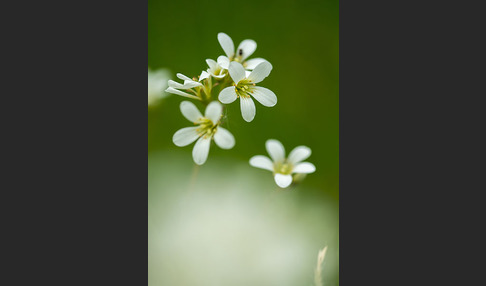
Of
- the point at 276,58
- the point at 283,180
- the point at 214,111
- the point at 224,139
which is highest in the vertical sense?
the point at 276,58

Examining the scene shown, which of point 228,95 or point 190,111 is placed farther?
point 190,111

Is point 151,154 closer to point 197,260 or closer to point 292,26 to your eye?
point 197,260

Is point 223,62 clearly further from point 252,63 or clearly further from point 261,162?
point 261,162

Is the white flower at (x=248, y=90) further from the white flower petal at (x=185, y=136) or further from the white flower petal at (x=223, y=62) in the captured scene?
the white flower petal at (x=185, y=136)

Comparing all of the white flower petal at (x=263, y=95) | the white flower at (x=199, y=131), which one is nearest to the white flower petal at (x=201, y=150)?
the white flower at (x=199, y=131)

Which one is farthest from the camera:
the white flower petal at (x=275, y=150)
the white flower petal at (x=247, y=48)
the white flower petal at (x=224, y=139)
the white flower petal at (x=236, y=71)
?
the white flower petal at (x=275, y=150)

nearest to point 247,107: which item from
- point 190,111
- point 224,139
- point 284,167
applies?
point 224,139
